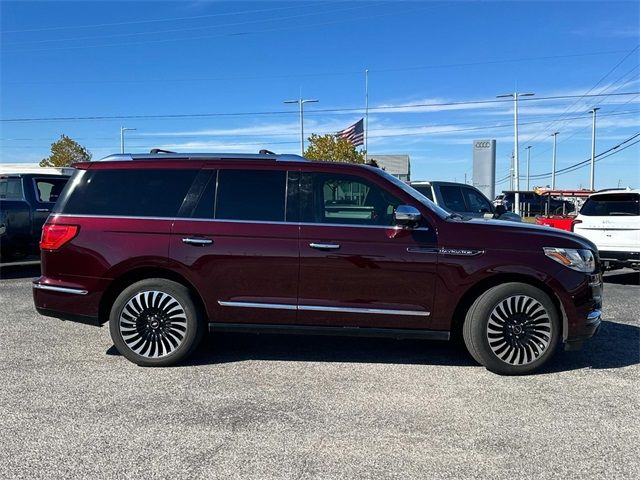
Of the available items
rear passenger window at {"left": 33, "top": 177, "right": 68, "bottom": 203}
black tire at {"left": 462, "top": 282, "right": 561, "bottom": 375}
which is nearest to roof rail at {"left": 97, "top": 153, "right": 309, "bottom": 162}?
black tire at {"left": 462, "top": 282, "right": 561, "bottom": 375}

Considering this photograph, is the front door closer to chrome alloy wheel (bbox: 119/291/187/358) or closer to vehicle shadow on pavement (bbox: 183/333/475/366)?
vehicle shadow on pavement (bbox: 183/333/475/366)

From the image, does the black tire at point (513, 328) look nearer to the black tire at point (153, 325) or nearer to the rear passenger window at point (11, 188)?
the black tire at point (153, 325)

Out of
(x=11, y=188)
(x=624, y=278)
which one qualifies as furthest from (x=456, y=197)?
(x=11, y=188)

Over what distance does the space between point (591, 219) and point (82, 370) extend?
30.0 ft

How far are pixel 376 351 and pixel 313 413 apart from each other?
172cm

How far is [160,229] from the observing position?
16.6ft

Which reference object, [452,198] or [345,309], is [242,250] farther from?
[452,198]

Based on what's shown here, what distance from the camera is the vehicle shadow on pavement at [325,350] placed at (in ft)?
17.6

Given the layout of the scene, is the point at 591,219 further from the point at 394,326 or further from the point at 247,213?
the point at 247,213

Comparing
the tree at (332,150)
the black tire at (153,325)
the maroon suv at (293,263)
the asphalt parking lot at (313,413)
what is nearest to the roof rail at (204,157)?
the maroon suv at (293,263)

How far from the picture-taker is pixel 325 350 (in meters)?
5.69

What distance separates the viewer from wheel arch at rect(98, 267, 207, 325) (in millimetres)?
5141

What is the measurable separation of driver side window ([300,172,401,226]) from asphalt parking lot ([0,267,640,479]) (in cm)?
140

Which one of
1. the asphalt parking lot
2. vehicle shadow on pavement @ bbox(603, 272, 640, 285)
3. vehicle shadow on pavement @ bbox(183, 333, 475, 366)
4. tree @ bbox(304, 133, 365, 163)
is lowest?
the asphalt parking lot
